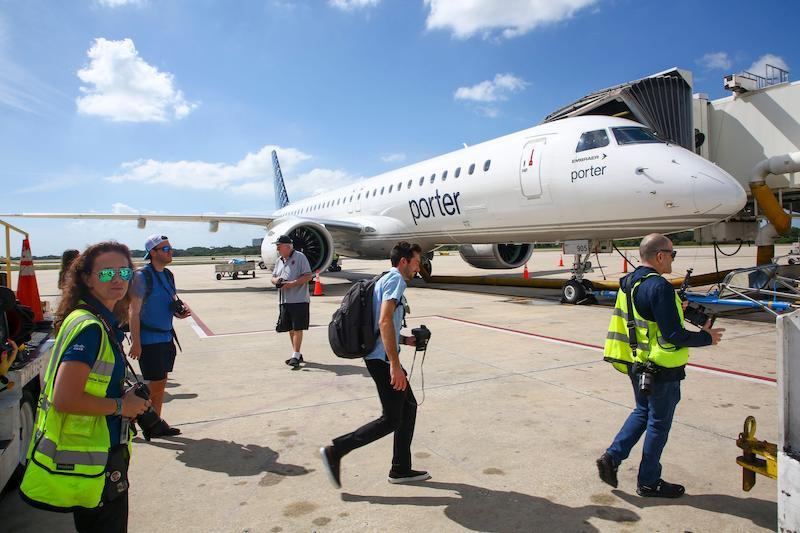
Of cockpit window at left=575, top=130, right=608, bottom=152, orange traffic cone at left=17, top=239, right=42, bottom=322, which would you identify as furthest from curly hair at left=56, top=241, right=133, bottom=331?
cockpit window at left=575, top=130, right=608, bottom=152

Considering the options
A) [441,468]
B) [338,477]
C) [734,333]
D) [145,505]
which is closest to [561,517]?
[441,468]

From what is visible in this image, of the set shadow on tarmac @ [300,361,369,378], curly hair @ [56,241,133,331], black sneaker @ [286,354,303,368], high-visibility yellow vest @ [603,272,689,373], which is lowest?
shadow on tarmac @ [300,361,369,378]

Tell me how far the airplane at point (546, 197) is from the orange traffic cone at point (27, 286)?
8.53 m

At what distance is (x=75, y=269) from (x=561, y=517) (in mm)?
2594

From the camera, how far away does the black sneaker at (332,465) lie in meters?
2.97

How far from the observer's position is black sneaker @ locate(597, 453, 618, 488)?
2949 millimetres

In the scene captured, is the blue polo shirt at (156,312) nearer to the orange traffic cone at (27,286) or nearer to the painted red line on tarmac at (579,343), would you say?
the orange traffic cone at (27,286)

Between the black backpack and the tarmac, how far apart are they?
2.80 feet

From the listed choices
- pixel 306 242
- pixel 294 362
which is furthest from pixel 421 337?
pixel 306 242

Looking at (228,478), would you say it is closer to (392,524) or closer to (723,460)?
(392,524)

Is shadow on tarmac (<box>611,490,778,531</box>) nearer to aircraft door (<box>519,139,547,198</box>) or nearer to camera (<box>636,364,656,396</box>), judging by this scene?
camera (<box>636,364,656,396</box>)

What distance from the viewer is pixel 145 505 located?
2887 mm

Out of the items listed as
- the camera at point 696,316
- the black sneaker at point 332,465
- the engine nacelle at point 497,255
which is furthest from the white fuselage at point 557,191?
the black sneaker at point 332,465

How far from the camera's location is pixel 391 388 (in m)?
3.08
